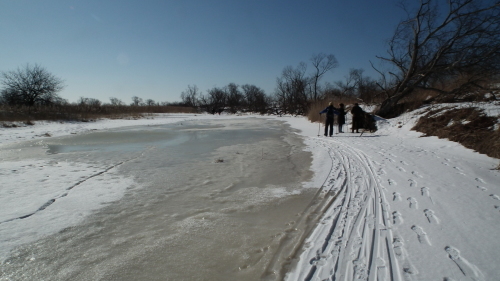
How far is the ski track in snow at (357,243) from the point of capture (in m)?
2.16

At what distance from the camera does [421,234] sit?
107 inches

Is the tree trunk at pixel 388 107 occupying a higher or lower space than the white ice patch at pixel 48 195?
higher

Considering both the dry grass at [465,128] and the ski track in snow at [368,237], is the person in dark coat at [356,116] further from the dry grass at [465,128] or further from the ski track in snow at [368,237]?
the ski track in snow at [368,237]

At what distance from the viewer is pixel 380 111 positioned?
50.3 ft

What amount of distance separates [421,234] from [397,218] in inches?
16.1

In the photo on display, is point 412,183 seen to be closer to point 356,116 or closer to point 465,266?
point 465,266

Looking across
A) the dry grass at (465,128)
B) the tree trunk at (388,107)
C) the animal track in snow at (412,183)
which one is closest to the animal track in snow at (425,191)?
the animal track in snow at (412,183)

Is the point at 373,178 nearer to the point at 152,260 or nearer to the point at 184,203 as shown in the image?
the point at 184,203

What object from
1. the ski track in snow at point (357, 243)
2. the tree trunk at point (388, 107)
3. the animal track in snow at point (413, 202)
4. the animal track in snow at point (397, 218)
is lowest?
the ski track in snow at point (357, 243)

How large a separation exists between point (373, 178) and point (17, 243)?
5.71 meters

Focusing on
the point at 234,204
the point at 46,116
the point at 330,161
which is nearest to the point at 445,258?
the point at 234,204

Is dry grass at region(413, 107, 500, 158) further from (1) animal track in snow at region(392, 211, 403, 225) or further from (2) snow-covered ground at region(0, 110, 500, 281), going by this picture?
(1) animal track in snow at region(392, 211, 403, 225)

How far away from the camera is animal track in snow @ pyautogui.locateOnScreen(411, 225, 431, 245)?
2586mm

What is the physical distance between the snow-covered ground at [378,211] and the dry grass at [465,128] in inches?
16.0
